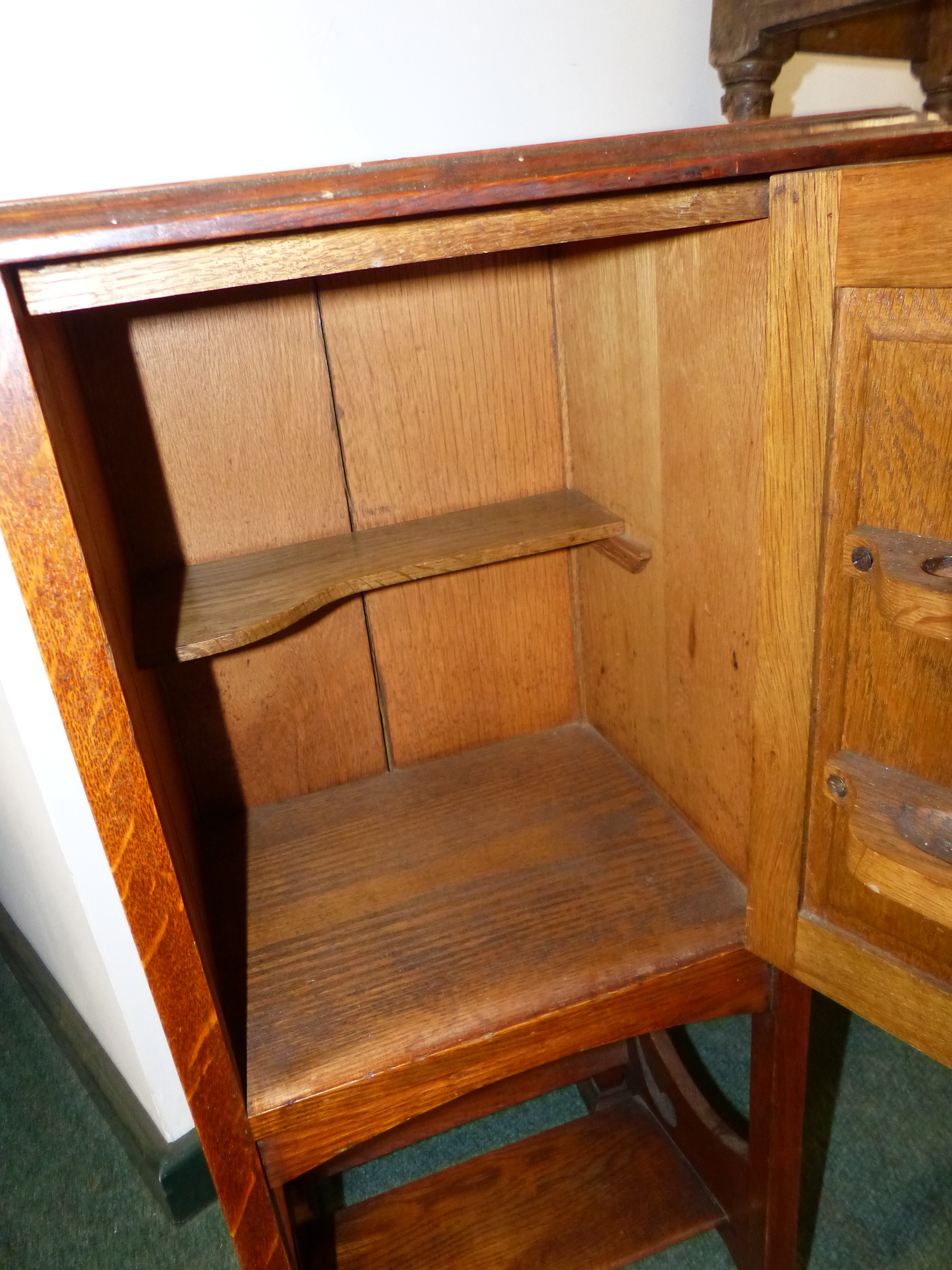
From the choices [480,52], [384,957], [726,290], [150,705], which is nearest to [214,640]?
[150,705]

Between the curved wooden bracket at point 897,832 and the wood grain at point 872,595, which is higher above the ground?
the wood grain at point 872,595

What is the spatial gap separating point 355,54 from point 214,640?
0.67 meters

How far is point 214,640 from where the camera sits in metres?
0.89

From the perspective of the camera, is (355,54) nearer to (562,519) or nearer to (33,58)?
(33,58)

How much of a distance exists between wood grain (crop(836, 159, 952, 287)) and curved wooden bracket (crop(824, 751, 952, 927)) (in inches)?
15.2

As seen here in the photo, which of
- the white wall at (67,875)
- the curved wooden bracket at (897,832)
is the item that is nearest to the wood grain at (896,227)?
the curved wooden bracket at (897,832)

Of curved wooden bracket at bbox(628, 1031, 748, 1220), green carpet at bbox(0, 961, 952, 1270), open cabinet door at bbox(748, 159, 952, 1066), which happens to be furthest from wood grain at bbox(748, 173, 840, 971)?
green carpet at bbox(0, 961, 952, 1270)

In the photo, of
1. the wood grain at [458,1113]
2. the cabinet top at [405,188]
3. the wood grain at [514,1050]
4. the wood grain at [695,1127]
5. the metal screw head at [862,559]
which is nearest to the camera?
the cabinet top at [405,188]

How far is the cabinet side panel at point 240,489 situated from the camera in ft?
3.33

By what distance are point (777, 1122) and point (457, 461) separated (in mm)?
898

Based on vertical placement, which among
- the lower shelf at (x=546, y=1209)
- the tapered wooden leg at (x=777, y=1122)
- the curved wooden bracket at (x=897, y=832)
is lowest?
the lower shelf at (x=546, y=1209)

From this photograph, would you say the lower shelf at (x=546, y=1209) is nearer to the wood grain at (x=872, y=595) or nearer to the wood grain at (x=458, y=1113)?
the wood grain at (x=458, y=1113)

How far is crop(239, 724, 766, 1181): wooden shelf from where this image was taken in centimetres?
85

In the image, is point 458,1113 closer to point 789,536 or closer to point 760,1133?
point 760,1133
